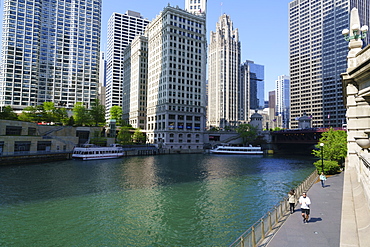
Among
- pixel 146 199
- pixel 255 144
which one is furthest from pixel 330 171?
pixel 255 144

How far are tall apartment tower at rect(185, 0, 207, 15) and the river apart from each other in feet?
427

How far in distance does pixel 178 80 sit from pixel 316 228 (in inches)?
4471

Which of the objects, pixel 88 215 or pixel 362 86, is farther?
pixel 88 215

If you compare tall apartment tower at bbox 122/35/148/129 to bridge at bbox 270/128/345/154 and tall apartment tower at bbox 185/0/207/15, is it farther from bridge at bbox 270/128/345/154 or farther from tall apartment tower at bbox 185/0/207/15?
bridge at bbox 270/128/345/154

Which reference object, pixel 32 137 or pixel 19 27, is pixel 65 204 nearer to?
pixel 32 137

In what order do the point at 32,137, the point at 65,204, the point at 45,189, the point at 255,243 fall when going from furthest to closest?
1. the point at 32,137
2. the point at 45,189
3. the point at 65,204
4. the point at 255,243

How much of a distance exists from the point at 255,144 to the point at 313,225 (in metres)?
121

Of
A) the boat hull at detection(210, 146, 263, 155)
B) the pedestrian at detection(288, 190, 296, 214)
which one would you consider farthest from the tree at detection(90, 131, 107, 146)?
the pedestrian at detection(288, 190, 296, 214)

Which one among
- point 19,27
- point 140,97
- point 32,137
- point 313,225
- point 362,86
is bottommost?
point 313,225

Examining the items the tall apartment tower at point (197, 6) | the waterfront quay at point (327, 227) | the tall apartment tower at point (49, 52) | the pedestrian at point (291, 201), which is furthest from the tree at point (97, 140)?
the tall apartment tower at point (197, 6)

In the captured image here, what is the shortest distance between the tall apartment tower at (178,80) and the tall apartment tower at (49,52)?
63.8 m

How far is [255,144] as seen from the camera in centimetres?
13512

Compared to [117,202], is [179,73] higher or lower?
higher

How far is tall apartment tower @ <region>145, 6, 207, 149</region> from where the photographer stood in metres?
124
